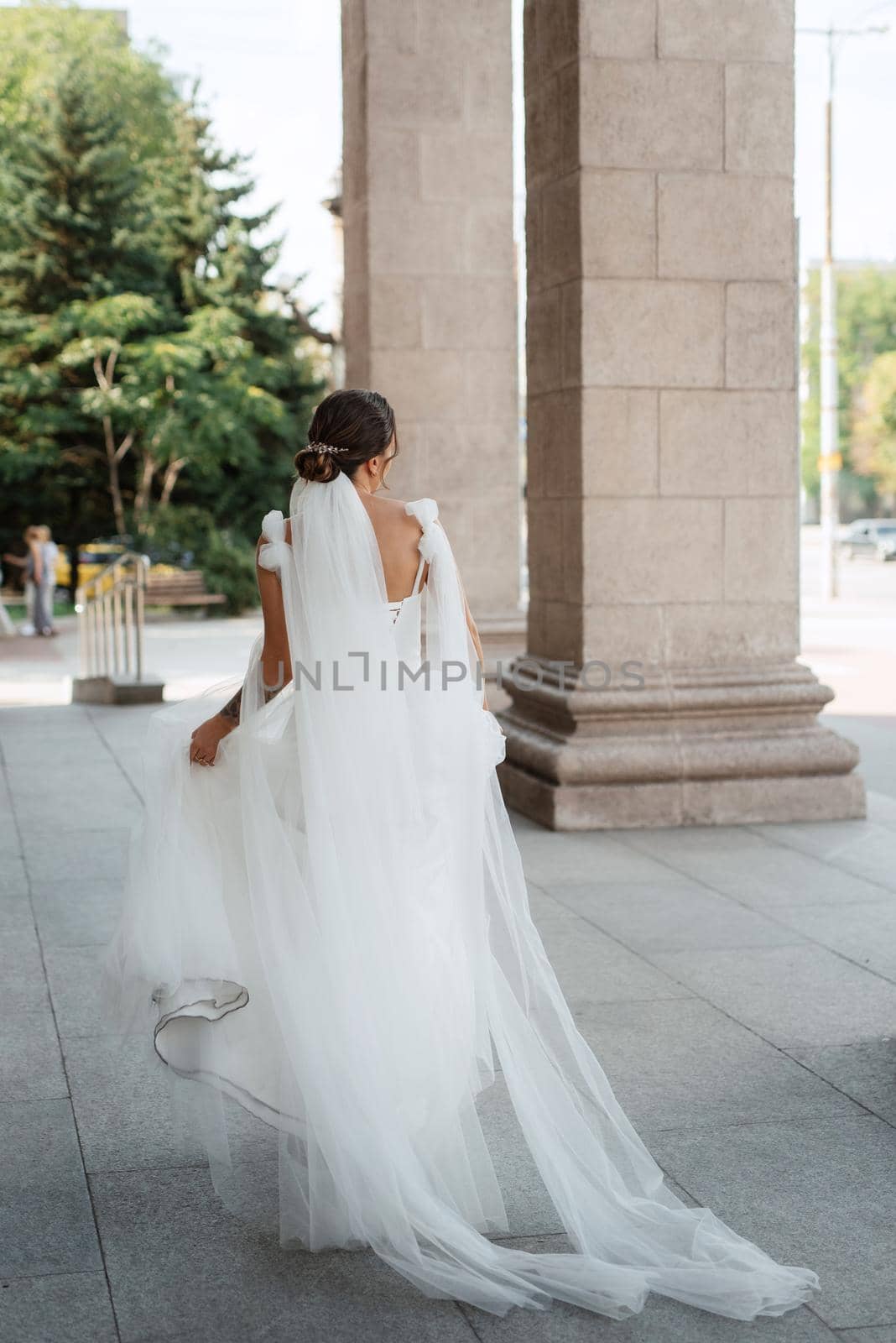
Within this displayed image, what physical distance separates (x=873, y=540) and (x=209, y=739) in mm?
55160

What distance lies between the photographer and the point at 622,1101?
14.3ft

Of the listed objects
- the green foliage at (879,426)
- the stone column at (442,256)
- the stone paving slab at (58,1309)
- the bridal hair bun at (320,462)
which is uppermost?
the green foliage at (879,426)

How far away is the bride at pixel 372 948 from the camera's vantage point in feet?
10.9

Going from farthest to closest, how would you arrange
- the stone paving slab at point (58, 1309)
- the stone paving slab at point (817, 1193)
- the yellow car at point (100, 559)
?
the yellow car at point (100, 559), the stone paving slab at point (817, 1193), the stone paving slab at point (58, 1309)

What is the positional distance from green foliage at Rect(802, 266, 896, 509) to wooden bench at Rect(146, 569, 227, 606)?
59667 millimetres

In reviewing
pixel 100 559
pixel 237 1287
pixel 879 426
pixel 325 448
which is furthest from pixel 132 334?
pixel 879 426

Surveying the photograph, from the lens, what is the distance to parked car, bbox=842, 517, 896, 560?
53531 millimetres

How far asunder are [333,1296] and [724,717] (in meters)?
5.65

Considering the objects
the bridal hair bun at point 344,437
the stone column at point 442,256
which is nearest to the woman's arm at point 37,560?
the stone column at point 442,256

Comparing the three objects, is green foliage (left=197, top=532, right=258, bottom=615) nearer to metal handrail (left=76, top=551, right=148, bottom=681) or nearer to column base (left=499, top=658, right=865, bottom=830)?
metal handrail (left=76, top=551, right=148, bottom=681)

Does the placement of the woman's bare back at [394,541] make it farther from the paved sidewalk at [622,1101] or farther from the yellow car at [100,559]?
the yellow car at [100,559]

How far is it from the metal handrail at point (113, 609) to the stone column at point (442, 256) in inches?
132

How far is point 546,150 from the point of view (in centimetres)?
856

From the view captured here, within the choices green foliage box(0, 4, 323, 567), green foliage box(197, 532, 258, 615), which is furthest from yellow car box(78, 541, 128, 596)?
green foliage box(197, 532, 258, 615)
